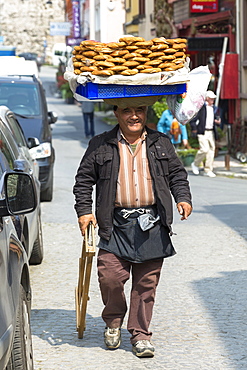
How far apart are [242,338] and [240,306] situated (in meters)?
0.90

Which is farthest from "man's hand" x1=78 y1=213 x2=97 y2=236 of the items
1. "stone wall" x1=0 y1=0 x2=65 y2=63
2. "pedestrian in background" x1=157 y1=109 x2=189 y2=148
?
"stone wall" x1=0 y1=0 x2=65 y2=63

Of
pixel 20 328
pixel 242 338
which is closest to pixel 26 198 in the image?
pixel 20 328

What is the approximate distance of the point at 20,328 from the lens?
4.42m

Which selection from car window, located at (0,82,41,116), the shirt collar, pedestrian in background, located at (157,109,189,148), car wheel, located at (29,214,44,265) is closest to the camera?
the shirt collar

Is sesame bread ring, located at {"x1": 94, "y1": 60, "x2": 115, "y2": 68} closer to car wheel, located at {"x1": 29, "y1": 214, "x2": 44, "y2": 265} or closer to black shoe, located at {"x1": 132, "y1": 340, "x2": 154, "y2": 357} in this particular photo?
black shoe, located at {"x1": 132, "y1": 340, "x2": 154, "y2": 357}

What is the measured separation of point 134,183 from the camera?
552 centimetres

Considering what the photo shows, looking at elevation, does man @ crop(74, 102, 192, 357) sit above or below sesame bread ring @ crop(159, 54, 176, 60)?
below

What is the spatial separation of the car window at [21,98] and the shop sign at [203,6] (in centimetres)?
1170

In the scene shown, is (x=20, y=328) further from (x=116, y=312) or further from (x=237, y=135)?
(x=237, y=135)

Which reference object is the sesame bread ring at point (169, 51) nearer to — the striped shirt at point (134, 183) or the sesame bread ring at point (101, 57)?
the sesame bread ring at point (101, 57)

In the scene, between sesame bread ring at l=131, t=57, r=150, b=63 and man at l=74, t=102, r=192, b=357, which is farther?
man at l=74, t=102, r=192, b=357

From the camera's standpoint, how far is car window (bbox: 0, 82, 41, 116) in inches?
554

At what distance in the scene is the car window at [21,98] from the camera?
14062 mm

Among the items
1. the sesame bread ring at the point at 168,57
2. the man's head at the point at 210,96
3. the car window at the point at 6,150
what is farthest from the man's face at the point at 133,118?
the man's head at the point at 210,96
